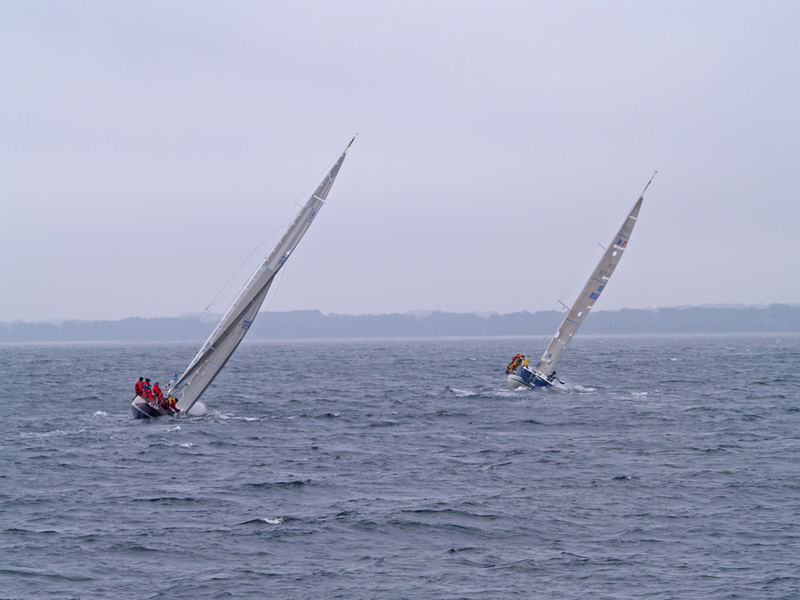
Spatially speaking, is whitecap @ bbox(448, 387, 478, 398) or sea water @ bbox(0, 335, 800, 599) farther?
whitecap @ bbox(448, 387, 478, 398)

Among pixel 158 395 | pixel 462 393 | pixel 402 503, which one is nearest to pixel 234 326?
pixel 158 395

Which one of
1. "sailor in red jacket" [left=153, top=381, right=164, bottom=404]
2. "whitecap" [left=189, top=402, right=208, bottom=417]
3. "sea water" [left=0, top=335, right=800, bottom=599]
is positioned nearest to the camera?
"sea water" [left=0, top=335, right=800, bottom=599]

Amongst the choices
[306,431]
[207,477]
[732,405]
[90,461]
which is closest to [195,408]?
[306,431]

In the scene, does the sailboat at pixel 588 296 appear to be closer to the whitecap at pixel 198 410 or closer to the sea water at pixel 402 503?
the sea water at pixel 402 503

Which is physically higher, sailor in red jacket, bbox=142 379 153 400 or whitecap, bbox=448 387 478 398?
sailor in red jacket, bbox=142 379 153 400

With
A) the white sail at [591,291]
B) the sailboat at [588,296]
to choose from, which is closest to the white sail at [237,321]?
the sailboat at [588,296]

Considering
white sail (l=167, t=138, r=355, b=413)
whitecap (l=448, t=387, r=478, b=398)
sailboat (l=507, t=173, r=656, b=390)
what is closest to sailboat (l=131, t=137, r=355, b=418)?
white sail (l=167, t=138, r=355, b=413)

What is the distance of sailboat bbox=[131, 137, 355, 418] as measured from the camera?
3759 cm

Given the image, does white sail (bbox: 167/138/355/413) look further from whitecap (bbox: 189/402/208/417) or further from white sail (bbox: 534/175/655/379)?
white sail (bbox: 534/175/655/379)

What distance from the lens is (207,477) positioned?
24.2 metres

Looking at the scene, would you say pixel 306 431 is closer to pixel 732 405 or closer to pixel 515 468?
pixel 515 468

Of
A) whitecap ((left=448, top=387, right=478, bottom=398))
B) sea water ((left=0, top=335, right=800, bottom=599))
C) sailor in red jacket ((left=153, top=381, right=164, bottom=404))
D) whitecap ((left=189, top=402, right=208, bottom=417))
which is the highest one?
sailor in red jacket ((left=153, top=381, right=164, bottom=404))

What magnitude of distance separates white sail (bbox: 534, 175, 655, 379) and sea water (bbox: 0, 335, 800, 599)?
36.5 feet

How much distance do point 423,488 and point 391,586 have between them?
24.9 ft
